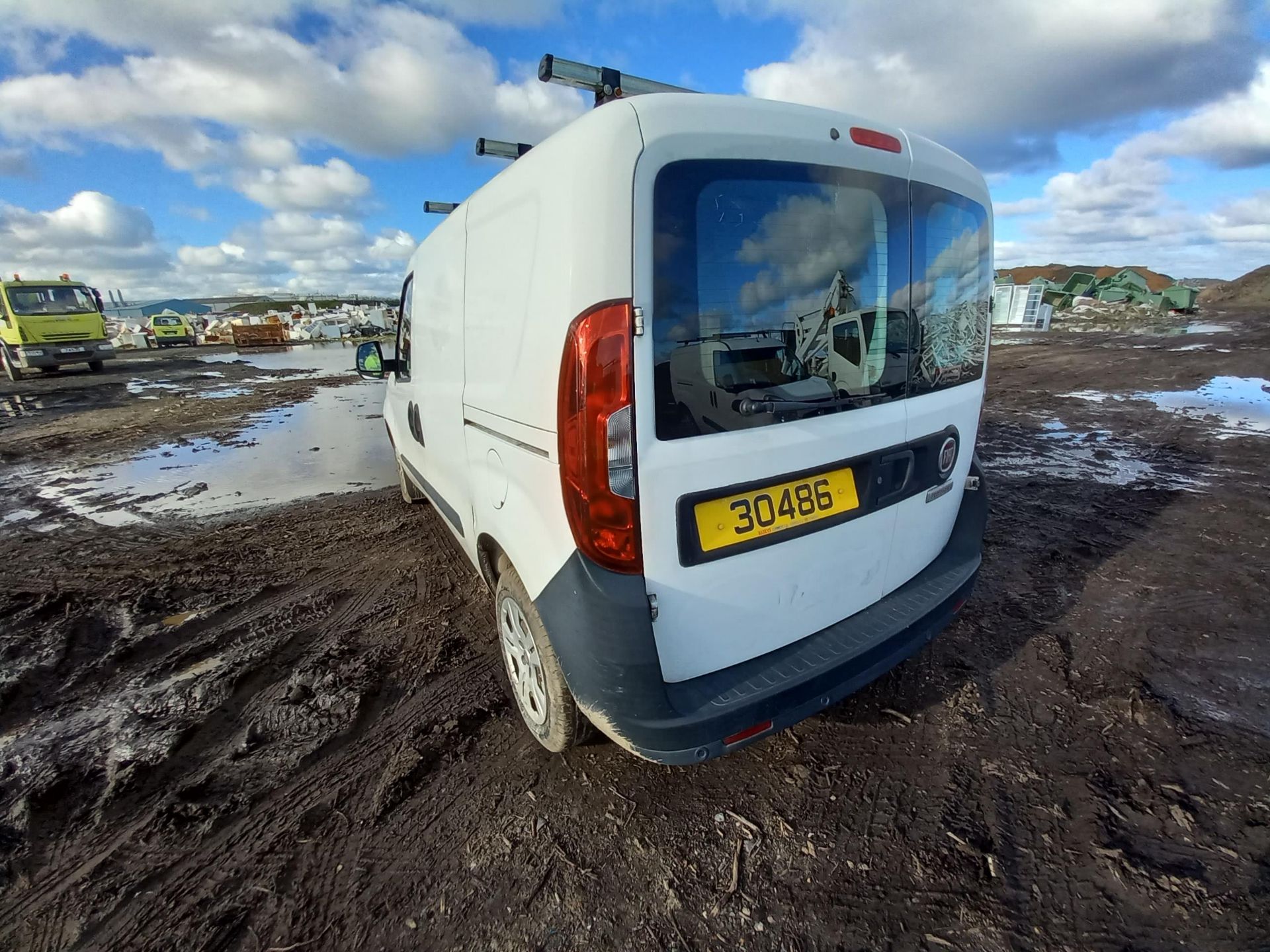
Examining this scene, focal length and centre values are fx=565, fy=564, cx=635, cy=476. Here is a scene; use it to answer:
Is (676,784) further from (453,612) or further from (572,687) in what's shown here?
(453,612)

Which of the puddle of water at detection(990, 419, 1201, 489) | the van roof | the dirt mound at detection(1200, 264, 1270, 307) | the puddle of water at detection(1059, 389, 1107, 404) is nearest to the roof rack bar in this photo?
the van roof

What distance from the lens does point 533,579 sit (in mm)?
1939

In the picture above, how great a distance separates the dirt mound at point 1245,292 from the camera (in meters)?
32.2

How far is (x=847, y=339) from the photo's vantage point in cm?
190

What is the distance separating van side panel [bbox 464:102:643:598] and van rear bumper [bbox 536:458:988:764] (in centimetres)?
18

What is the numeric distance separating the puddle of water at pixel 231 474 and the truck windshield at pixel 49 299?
1386 cm

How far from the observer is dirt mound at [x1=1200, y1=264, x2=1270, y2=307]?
32188mm

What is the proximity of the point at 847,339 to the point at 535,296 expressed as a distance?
104 cm

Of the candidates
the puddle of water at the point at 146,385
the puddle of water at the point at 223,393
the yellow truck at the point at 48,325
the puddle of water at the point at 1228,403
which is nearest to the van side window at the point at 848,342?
the puddle of water at the point at 1228,403

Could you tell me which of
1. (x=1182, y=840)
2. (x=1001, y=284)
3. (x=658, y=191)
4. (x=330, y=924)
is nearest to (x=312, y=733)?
(x=330, y=924)

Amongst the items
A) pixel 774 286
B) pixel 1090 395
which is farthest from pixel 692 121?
pixel 1090 395

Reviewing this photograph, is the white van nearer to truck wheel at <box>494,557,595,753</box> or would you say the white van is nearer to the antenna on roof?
truck wheel at <box>494,557,595,753</box>

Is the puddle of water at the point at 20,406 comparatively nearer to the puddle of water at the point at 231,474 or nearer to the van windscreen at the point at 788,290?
the puddle of water at the point at 231,474

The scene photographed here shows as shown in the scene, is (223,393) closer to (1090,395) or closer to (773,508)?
(773,508)
